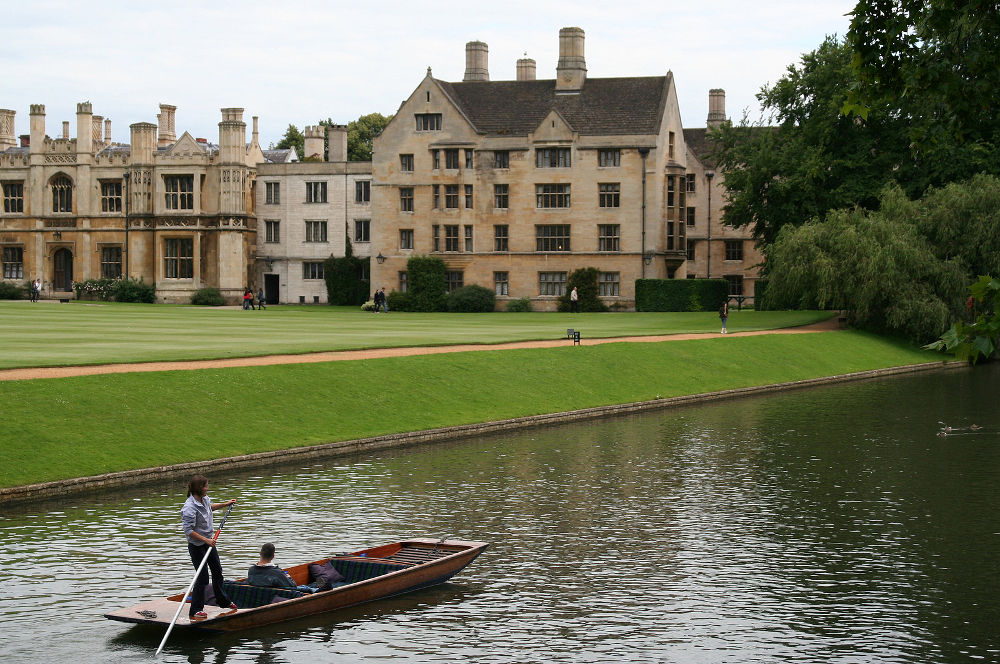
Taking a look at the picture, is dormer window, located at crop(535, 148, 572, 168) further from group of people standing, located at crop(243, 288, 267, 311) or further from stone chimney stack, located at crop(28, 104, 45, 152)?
stone chimney stack, located at crop(28, 104, 45, 152)

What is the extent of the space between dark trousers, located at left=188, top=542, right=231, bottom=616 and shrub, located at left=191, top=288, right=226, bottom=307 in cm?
6793

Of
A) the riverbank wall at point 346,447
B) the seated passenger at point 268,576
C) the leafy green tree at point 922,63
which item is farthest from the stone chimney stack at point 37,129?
→ the leafy green tree at point 922,63

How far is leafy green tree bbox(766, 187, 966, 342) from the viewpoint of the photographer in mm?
52969

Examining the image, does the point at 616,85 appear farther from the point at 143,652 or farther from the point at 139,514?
the point at 143,652

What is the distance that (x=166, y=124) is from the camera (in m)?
91.9

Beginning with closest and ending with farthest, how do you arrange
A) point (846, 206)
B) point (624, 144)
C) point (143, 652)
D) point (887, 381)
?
1. point (143, 652)
2. point (887, 381)
3. point (846, 206)
4. point (624, 144)

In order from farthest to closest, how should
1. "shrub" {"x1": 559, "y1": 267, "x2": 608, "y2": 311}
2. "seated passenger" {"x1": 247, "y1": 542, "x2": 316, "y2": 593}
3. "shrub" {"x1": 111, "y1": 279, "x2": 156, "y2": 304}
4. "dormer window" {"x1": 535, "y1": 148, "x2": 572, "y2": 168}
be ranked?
"shrub" {"x1": 111, "y1": 279, "x2": 156, "y2": 304} < "dormer window" {"x1": 535, "y1": 148, "x2": 572, "y2": 168} < "shrub" {"x1": 559, "y1": 267, "x2": 608, "y2": 311} < "seated passenger" {"x1": 247, "y1": 542, "x2": 316, "y2": 593}

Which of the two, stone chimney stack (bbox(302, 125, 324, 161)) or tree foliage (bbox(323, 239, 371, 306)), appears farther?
stone chimney stack (bbox(302, 125, 324, 161))

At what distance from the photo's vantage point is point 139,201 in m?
83.5

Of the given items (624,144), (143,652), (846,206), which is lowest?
(143,652)

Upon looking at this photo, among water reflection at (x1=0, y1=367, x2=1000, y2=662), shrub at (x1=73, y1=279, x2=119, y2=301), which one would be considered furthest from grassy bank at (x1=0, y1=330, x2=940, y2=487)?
shrub at (x1=73, y1=279, x2=119, y2=301)

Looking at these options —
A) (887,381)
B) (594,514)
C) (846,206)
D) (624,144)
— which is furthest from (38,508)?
(624,144)

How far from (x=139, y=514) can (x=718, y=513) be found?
31.3ft

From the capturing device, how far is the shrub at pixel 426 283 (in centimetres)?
7669
